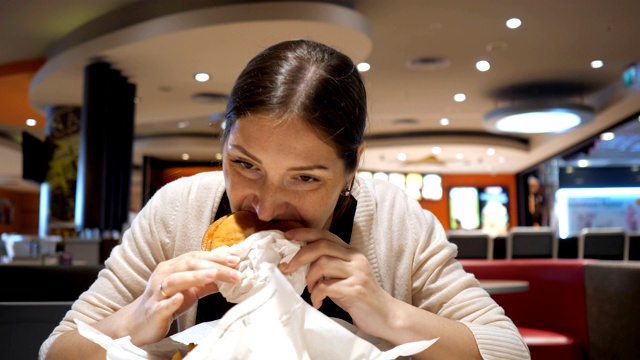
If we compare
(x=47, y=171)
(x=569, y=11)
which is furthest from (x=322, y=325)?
(x=47, y=171)

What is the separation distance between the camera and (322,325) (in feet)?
2.65

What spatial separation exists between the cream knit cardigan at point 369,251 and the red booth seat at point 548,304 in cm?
216

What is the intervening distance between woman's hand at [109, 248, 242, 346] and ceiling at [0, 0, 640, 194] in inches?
175

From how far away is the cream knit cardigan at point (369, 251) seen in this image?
3.85 ft

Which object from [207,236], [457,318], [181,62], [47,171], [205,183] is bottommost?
[457,318]

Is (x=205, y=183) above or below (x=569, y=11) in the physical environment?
below

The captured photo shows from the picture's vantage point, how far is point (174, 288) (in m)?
0.87

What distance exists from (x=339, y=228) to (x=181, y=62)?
690 cm

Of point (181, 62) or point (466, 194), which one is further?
point (466, 194)

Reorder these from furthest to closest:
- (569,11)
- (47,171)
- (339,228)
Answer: (47,171) < (569,11) < (339,228)

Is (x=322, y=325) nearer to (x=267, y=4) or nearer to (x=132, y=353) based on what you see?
(x=132, y=353)

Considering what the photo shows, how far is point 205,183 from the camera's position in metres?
1.38

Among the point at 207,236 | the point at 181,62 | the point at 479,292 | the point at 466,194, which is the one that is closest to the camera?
the point at 207,236

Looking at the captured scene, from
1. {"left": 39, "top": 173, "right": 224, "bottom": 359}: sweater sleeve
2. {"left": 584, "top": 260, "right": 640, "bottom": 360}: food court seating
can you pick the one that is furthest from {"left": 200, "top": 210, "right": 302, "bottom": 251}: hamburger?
{"left": 584, "top": 260, "right": 640, "bottom": 360}: food court seating
